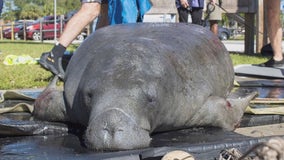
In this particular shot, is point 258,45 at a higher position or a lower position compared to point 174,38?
lower

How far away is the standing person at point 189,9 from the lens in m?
8.44

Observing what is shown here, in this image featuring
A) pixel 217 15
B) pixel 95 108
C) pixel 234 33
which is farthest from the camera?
pixel 234 33

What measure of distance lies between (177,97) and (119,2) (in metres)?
2.66

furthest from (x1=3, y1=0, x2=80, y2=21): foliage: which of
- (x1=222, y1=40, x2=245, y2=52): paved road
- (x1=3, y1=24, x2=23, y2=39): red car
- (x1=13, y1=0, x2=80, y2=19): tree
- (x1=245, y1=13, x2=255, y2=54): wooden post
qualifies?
(x1=245, y1=13, x2=255, y2=54): wooden post

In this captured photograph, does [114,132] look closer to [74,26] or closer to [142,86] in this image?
[142,86]

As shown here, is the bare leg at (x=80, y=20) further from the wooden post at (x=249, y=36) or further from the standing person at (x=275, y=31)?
the wooden post at (x=249, y=36)

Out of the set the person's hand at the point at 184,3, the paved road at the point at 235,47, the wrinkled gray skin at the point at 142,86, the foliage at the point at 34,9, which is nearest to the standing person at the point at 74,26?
the wrinkled gray skin at the point at 142,86

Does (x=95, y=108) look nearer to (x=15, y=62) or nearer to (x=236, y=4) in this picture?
(x=15, y=62)

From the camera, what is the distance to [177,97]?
3385 millimetres

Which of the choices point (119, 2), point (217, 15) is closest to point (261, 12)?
point (217, 15)

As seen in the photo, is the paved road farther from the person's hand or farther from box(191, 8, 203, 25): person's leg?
the person's hand

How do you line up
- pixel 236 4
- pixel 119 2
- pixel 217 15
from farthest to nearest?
1. pixel 236 4
2. pixel 217 15
3. pixel 119 2

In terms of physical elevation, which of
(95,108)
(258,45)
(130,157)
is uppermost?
(95,108)

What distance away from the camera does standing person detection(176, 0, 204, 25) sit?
8.44 meters
